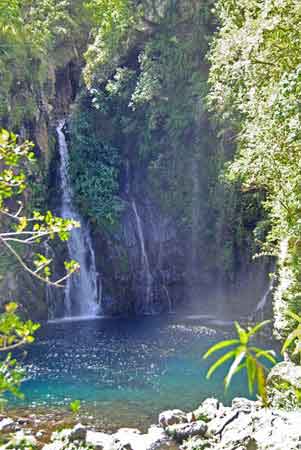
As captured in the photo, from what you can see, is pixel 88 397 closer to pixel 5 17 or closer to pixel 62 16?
pixel 5 17

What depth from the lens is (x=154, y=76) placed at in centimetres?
2000

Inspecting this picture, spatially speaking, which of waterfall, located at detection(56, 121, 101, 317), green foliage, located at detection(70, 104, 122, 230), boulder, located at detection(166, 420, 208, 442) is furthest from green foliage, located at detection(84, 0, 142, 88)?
boulder, located at detection(166, 420, 208, 442)

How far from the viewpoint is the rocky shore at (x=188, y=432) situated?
24.7ft

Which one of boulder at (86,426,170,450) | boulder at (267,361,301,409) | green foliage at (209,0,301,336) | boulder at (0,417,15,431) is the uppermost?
green foliage at (209,0,301,336)

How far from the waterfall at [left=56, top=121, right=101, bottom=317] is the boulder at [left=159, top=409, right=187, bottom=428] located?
10.2 meters

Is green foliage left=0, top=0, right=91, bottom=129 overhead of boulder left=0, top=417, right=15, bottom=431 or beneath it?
overhead

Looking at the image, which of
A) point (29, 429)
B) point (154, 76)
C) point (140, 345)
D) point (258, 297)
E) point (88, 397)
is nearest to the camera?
point (29, 429)

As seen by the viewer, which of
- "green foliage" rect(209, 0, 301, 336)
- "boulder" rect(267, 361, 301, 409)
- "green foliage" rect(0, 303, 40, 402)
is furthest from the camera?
"green foliage" rect(209, 0, 301, 336)

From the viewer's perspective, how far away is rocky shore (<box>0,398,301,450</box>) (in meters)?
7.52

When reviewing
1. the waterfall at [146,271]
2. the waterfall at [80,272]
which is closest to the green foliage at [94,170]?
the waterfall at [80,272]

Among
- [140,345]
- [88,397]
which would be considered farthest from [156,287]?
[88,397]

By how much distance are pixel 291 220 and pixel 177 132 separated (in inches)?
414

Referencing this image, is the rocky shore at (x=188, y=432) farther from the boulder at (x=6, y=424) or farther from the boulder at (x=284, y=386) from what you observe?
the boulder at (x=284, y=386)

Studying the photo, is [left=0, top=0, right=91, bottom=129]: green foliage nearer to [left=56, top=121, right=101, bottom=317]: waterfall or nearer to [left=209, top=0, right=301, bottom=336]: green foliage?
[left=56, top=121, right=101, bottom=317]: waterfall
